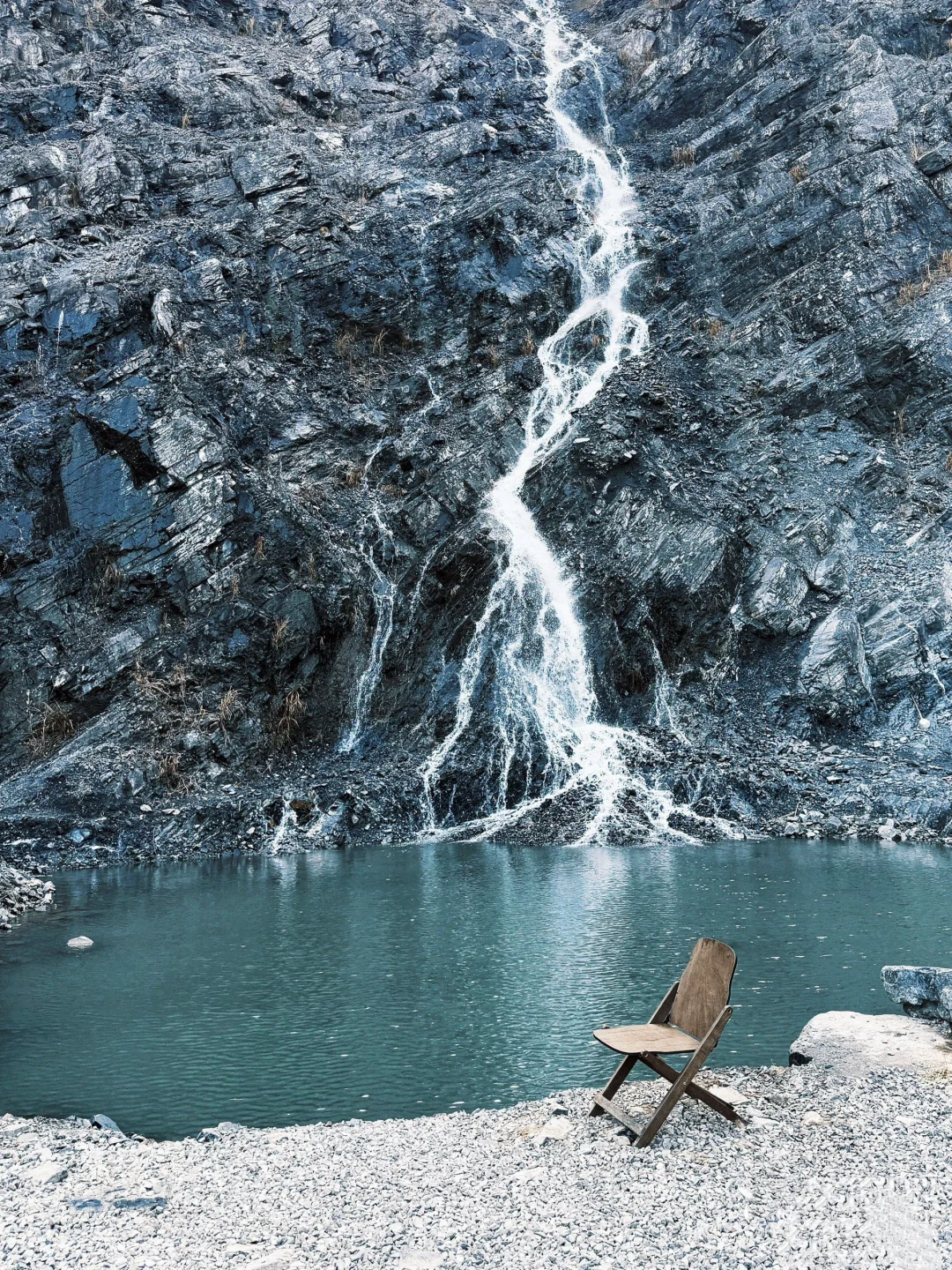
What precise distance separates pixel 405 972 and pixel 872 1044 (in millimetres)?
6098

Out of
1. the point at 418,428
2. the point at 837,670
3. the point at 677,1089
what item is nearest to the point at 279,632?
the point at 418,428

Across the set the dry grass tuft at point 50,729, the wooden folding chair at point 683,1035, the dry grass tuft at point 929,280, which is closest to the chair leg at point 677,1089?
the wooden folding chair at point 683,1035

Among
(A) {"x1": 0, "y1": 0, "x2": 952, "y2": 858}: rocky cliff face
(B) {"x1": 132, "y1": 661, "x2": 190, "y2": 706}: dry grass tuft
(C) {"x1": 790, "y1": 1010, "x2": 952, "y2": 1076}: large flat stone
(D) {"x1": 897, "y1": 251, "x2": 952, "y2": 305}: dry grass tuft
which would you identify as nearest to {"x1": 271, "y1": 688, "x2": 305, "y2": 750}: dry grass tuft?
(A) {"x1": 0, "y1": 0, "x2": 952, "y2": 858}: rocky cliff face

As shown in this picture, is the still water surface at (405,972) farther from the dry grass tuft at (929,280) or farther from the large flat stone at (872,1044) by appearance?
the dry grass tuft at (929,280)

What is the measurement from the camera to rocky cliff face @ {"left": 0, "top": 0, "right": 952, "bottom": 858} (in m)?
26.7

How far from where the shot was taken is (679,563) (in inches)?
1188

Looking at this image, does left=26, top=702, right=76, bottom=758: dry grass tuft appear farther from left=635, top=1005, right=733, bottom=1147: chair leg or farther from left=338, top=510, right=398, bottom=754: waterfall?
left=635, top=1005, right=733, bottom=1147: chair leg

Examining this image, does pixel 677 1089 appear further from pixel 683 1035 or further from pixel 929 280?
pixel 929 280

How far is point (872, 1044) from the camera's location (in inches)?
327

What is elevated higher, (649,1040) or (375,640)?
(375,640)

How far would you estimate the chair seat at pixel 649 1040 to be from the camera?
661 centimetres

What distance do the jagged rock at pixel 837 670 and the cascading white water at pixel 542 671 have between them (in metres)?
5.41

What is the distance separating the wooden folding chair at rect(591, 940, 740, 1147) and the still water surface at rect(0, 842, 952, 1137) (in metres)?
1.53

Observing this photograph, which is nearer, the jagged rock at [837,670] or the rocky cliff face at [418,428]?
the rocky cliff face at [418,428]
